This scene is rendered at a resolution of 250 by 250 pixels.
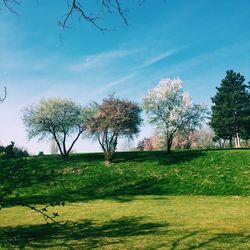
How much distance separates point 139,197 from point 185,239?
16153mm

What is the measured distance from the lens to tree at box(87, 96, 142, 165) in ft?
151

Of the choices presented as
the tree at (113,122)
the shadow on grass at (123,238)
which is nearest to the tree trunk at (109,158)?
the tree at (113,122)

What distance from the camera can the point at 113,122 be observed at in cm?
4600

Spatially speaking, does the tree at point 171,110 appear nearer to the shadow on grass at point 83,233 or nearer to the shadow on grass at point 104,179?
the shadow on grass at point 104,179

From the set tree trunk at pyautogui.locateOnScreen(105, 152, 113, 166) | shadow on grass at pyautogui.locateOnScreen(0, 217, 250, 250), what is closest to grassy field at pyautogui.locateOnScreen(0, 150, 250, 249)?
shadow on grass at pyautogui.locateOnScreen(0, 217, 250, 250)

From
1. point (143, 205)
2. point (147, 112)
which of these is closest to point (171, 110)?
point (147, 112)

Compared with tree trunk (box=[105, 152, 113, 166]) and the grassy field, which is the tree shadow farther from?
tree trunk (box=[105, 152, 113, 166])

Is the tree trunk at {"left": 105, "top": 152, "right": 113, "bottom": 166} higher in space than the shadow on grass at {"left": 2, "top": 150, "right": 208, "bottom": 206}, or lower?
higher

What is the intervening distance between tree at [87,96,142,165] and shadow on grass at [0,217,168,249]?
2738 cm

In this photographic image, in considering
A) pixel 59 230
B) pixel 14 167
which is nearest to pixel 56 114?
pixel 59 230

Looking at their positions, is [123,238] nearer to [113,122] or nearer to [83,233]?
[83,233]

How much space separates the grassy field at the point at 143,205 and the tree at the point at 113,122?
101 inches

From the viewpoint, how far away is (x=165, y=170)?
4041 cm

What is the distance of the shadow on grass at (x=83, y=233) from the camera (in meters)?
13.9
